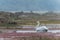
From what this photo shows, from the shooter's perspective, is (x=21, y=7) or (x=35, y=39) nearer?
(x=35, y=39)

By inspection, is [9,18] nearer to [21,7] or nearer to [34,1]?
[21,7]

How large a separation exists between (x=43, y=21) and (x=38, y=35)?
0.76 feet

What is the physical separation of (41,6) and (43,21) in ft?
0.76

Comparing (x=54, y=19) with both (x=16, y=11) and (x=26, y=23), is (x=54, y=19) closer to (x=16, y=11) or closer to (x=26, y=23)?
(x=26, y=23)

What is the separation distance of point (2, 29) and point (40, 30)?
0.56 metres

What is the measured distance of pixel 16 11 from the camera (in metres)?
2.25

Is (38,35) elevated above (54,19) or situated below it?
below

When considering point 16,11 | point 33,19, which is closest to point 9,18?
point 16,11

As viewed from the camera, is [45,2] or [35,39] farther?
[45,2]

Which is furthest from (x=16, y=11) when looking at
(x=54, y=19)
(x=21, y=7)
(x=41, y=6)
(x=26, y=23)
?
(x=54, y=19)

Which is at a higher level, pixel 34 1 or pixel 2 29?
pixel 34 1

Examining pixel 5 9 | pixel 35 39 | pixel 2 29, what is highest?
pixel 5 9

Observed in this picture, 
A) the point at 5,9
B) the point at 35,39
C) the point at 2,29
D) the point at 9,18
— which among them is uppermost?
the point at 5,9

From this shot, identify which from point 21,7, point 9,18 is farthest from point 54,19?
point 9,18
